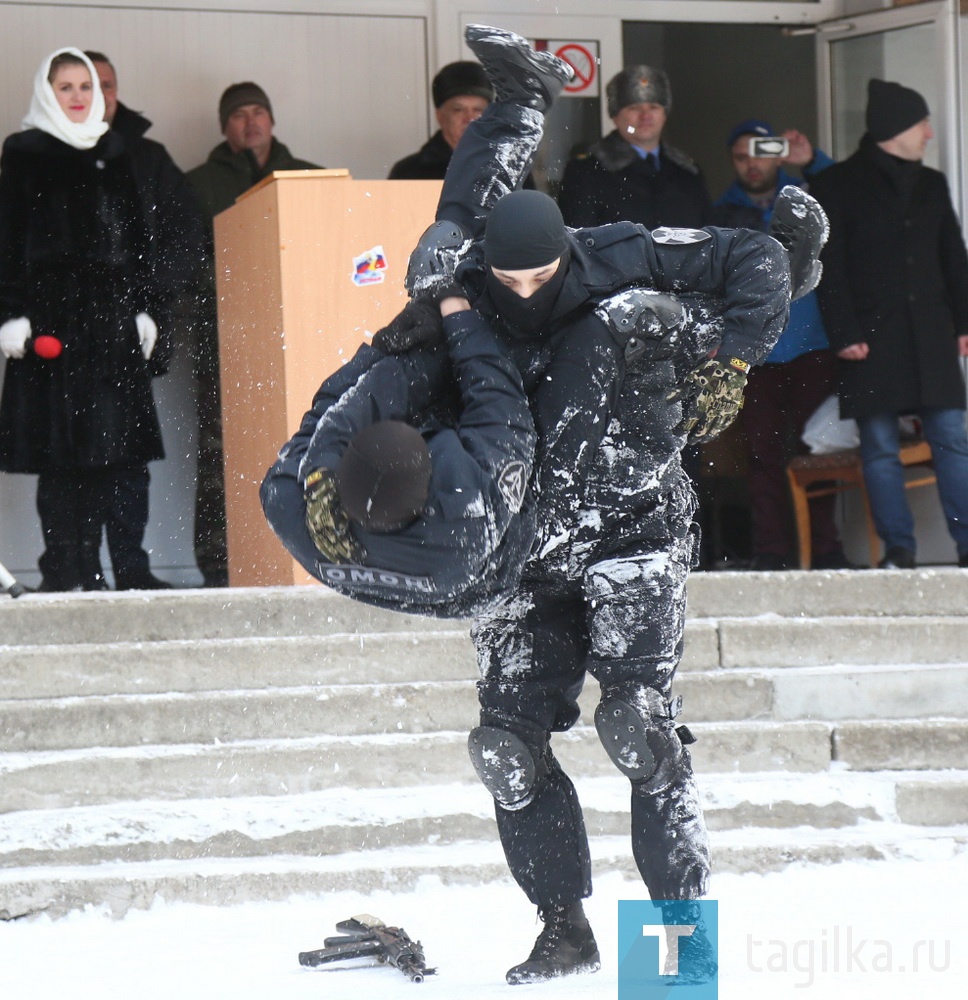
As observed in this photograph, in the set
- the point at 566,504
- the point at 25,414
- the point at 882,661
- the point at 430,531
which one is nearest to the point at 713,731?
the point at 882,661

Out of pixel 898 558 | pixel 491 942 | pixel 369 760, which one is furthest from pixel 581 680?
pixel 898 558

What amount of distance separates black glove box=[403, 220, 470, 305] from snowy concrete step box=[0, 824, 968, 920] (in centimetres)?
193

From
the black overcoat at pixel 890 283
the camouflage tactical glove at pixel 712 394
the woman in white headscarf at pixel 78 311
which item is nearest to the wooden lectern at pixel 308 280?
the woman in white headscarf at pixel 78 311

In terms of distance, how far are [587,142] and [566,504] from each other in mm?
4977

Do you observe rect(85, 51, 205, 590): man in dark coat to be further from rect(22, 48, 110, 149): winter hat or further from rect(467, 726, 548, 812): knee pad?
rect(467, 726, 548, 812): knee pad

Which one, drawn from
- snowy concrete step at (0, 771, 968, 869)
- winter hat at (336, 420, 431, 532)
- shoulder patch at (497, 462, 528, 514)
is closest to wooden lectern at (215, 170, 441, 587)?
snowy concrete step at (0, 771, 968, 869)

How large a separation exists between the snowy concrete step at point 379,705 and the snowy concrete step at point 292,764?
0.06m

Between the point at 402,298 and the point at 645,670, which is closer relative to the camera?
the point at 645,670

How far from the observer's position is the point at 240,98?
6.93 m

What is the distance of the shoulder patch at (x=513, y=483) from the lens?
9.37 feet

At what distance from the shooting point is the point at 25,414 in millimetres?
6219

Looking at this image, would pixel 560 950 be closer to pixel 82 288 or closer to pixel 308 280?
pixel 308 280

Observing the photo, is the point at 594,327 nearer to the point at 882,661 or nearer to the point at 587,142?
the point at 882,661

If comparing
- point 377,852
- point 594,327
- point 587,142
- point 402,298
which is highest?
point 587,142
